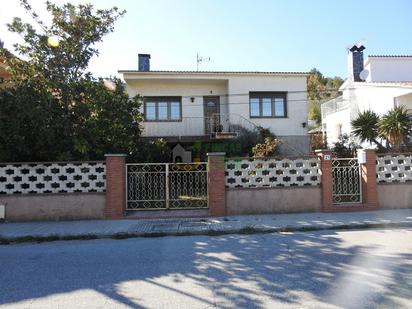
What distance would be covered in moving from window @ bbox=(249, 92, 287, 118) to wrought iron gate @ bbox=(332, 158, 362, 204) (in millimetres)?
10840

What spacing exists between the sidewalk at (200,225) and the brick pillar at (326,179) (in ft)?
1.36

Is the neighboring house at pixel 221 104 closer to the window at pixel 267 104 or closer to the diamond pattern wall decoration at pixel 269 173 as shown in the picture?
the window at pixel 267 104

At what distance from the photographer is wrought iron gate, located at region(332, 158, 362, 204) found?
1155cm

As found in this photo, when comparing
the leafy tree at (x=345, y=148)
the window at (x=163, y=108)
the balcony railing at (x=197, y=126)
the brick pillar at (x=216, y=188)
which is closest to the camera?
the brick pillar at (x=216, y=188)

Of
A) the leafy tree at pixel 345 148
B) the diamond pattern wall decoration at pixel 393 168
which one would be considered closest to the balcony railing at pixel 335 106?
the leafy tree at pixel 345 148

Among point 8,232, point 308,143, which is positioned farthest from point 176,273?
point 308,143

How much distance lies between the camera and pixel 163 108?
22.2 metres

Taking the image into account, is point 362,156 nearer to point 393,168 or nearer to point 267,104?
point 393,168

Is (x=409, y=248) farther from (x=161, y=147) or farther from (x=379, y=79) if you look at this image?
(x=379, y=79)

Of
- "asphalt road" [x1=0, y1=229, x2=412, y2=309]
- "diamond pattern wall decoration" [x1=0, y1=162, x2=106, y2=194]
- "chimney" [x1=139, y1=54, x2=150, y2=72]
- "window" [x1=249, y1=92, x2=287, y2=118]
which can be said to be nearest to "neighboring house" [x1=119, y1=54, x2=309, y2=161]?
"window" [x1=249, y1=92, x2=287, y2=118]

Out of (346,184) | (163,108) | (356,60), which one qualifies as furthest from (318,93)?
(346,184)

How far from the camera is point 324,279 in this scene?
211 inches

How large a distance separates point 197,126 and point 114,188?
11517mm

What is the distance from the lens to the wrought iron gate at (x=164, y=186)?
1148 cm
